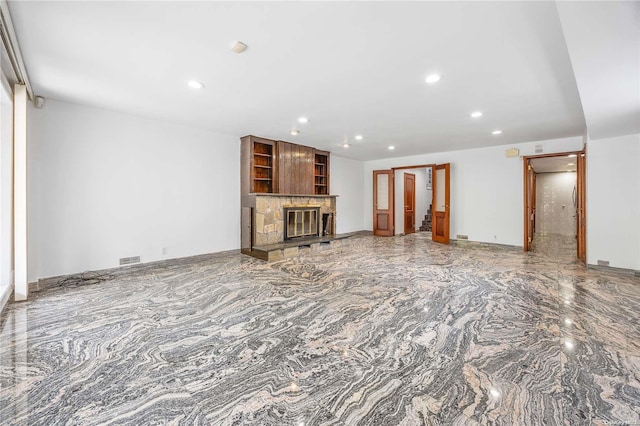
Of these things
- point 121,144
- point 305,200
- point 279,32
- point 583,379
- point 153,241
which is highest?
point 279,32

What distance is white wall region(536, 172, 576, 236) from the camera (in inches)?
385

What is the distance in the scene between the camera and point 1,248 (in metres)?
3.40

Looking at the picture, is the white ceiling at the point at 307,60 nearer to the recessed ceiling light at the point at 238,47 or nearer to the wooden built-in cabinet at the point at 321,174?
the recessed ceiling light at the point at 238,47

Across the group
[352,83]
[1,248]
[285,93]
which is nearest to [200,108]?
[285,93]

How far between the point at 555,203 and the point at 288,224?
9.81 m

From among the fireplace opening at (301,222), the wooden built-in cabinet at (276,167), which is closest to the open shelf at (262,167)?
the wooden built-in cabinet at (276,167)

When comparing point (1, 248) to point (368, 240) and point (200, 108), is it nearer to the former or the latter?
point (200, 108)

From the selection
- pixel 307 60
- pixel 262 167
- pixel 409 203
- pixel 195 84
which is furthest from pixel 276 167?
pixel 409 203

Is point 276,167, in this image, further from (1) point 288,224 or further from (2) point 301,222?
(2) point 301,222

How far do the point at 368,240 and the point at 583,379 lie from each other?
647cm

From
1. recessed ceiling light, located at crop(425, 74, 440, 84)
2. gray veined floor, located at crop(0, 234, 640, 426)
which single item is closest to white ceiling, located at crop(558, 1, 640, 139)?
recessed ceiling light, located at crop(425, 74, 440, 84)

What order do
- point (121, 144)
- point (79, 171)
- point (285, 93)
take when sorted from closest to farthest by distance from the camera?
1. point (285, 93)
2. point (79, 171)
3. point (121, 144)

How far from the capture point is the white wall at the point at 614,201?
4555mm

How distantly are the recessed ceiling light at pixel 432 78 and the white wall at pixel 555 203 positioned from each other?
971 cm
